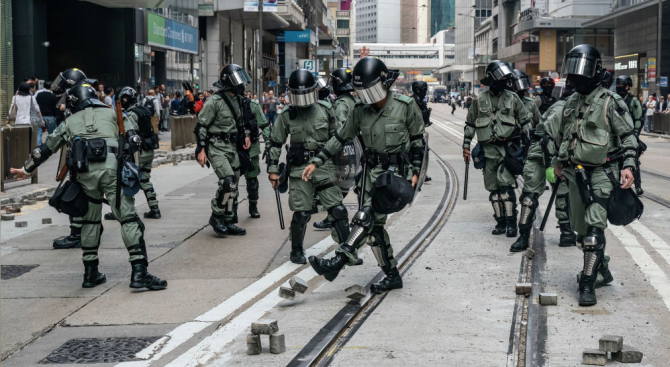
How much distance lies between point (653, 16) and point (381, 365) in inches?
1776

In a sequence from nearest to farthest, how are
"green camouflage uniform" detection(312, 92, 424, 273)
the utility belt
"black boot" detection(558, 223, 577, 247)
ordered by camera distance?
"green camouflage uniform" detection(312, 92, 424, 273)
the utility belt
"black boot" detection(558, 223, 577, 247)

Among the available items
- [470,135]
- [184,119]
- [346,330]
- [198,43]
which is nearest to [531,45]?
[198,43]

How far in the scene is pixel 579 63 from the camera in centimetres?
662

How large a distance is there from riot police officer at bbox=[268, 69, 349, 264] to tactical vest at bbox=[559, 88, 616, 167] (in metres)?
2.32

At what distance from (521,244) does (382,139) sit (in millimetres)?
2507

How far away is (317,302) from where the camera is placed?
669 cm

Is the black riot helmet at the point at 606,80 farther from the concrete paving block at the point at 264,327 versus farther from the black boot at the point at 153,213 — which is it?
the black boot at the point at 153,213

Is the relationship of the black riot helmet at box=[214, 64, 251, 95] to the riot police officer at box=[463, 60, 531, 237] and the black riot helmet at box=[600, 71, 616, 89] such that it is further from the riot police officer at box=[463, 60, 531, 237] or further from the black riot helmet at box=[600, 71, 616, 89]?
the black riot helmet at box=[600, 71, 616, 89]

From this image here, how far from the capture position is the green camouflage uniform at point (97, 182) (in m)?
7.24

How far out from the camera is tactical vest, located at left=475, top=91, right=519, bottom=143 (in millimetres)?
9523

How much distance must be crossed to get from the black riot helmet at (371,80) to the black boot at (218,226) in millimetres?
3662

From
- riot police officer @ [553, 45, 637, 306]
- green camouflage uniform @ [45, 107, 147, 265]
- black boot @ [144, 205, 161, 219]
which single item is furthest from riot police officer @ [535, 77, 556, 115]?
green camouflage uniform @ [45, 107, 147, 265]

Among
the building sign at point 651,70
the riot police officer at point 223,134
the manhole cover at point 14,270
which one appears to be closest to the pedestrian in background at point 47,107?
the riot police officer at point 223,134

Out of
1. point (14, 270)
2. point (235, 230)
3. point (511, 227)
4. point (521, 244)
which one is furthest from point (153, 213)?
point (521, 244)
